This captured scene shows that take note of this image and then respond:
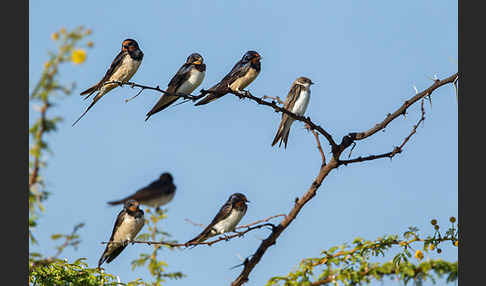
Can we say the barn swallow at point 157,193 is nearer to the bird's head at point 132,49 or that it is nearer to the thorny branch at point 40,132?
the thorny branch at point 40,132

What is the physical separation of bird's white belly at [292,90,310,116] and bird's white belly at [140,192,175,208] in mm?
4415

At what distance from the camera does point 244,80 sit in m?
8.55

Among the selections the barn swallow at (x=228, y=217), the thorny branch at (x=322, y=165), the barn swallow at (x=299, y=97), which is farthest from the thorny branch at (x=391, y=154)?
the barn swallow at (x=299, y=97)

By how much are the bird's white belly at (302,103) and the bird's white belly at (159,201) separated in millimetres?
4415

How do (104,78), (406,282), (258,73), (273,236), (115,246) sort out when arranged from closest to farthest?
1. (406,282)
2. (273,236)
3. (115,246)
4. (104,78)
5. (258,73)

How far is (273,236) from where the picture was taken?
4340mm

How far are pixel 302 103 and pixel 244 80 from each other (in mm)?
907

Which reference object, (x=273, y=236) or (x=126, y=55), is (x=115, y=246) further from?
(x=126, y=55)

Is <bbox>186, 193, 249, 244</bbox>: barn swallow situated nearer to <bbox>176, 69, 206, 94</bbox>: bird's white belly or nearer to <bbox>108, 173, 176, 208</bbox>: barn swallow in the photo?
<bbox>176, 69, 206, 94</bbox>: bird's white belly

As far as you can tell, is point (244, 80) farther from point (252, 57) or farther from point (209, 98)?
point (209, 98)

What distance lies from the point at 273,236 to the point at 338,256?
19.9 inches

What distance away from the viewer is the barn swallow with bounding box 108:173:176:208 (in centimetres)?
357

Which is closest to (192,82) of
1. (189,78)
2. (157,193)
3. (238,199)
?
(189,78)
